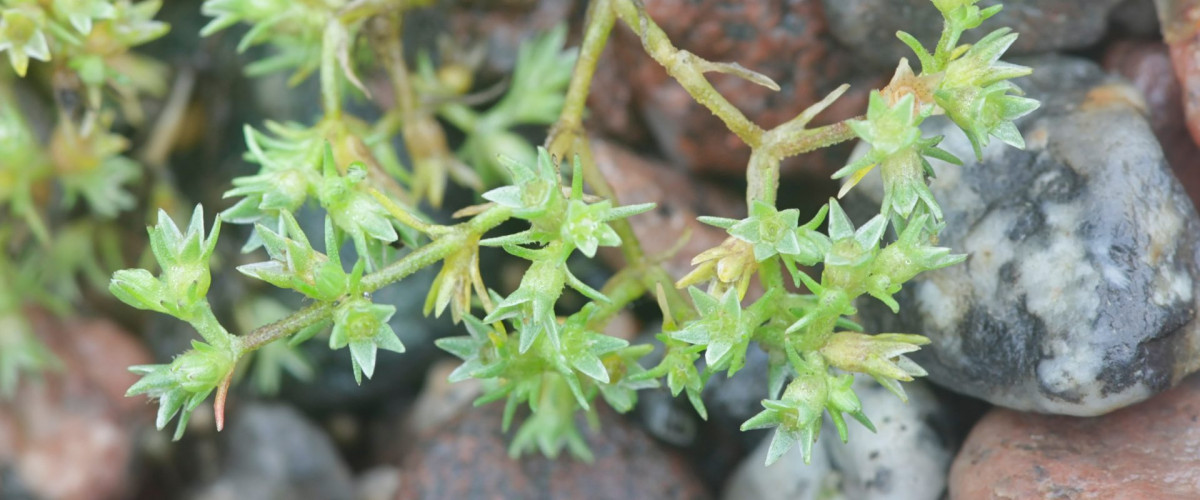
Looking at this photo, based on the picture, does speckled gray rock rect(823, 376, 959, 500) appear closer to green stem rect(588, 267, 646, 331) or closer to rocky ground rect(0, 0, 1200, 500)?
rocky ground rect(0, 0, 1200, 500)

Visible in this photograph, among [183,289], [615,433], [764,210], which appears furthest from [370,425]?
[764,210]

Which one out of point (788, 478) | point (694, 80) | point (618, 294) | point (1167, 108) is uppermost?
point (694, 80)

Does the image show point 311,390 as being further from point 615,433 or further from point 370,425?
point 615,433

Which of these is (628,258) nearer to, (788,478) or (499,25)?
(788,478)

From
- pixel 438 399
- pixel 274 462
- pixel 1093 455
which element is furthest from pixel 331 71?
pixel 1093 455

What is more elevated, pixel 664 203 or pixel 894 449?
pixel 664 203

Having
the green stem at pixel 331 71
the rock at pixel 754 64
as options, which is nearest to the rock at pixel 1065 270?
the rock at pixel 754 64
